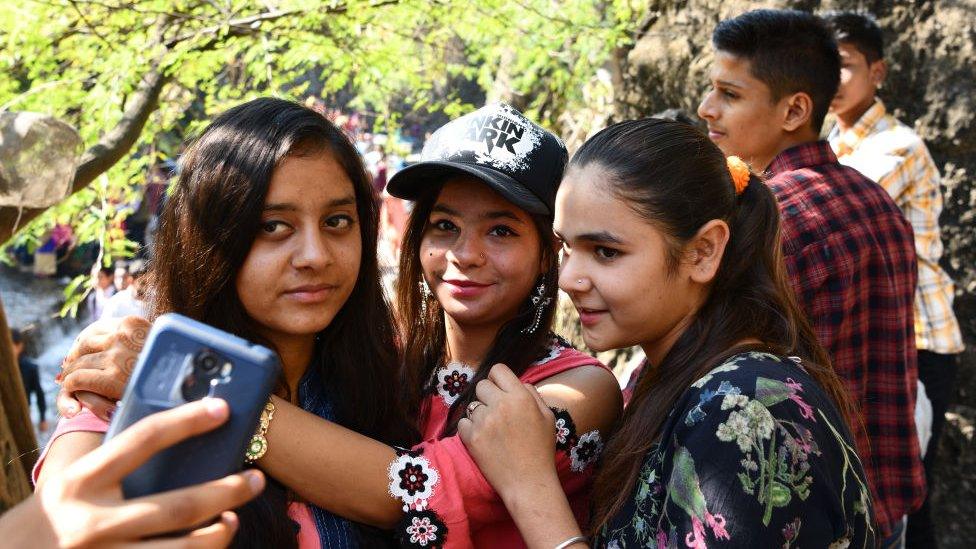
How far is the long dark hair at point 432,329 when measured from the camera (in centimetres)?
206

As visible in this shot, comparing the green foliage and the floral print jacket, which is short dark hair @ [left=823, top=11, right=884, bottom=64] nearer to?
the green foliage

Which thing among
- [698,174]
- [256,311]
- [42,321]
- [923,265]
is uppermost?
[698,174]

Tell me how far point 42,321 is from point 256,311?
1148 cm

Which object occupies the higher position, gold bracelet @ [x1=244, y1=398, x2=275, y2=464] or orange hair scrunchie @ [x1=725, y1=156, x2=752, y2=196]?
orange hair scrunchie @ [x1=725, y1=156, x2=752, y2=196]

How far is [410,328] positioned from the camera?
2.33 metres

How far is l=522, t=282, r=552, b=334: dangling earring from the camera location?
2123 millimetres

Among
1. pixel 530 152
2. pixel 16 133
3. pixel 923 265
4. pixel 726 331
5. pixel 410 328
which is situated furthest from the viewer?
pixel 923 265

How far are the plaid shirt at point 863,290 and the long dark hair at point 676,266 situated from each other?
91cm

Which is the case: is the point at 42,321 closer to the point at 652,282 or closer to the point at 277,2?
the point at 277,2

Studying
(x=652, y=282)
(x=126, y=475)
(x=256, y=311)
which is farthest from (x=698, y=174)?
(x=126, y=475)

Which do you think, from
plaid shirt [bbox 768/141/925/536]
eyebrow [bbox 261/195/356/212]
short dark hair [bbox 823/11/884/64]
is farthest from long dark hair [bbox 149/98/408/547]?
short dark hair [bbox 823/11/884/64]

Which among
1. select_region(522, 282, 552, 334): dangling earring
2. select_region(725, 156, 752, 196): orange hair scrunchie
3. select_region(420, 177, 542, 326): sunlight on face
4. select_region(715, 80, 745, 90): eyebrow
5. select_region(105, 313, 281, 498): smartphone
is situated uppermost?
select_region(715, 80, 745, 90): eyebrow

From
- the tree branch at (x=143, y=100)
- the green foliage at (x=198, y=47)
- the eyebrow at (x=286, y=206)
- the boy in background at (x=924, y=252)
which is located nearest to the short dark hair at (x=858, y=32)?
the boy in background at (x=924, y=252)

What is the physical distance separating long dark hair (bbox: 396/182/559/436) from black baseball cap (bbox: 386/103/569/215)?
0.06 metres
